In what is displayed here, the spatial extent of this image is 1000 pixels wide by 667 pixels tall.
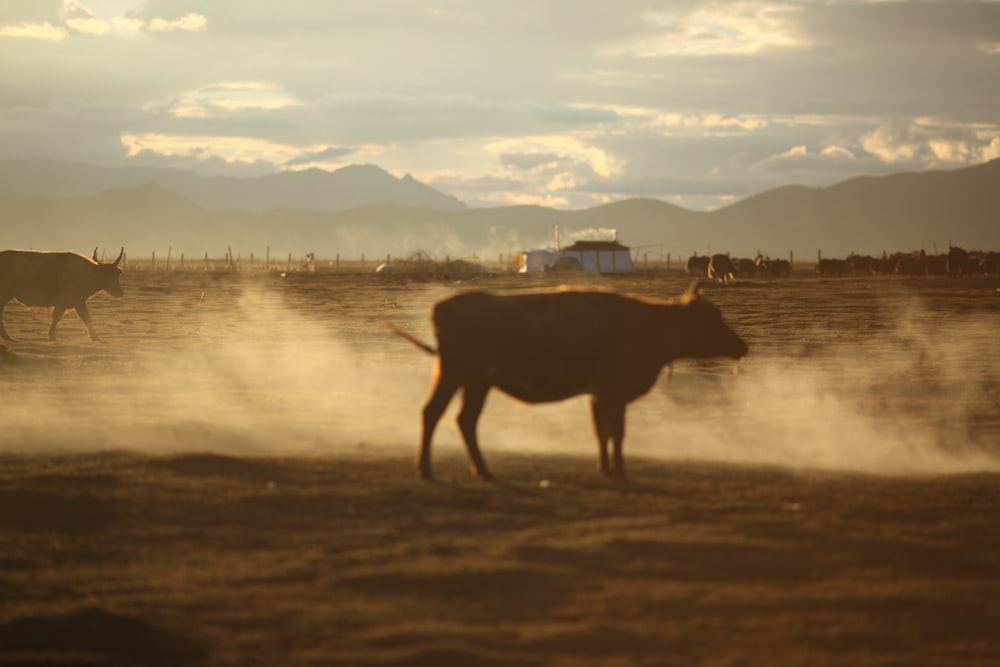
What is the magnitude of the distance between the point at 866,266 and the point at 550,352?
7365 cm

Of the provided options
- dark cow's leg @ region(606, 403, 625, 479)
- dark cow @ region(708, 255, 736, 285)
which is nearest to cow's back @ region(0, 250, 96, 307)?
dark cow's leg @ region(606, 403, 625, 479)

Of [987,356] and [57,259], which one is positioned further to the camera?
[57,259]

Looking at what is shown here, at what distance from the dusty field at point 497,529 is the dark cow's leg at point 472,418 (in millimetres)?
288

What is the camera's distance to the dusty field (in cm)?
749

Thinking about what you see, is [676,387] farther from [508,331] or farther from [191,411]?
[508,331]

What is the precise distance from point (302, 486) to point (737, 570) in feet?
15.1

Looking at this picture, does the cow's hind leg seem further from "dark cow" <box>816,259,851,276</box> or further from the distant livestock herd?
"dark cow" <box>816,259,851,276</box>

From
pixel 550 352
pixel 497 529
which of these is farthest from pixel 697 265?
pixel 497 529

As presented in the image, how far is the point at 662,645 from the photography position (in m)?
7.30

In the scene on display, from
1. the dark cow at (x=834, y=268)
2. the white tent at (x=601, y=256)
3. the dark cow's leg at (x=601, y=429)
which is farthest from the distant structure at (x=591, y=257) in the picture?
the dark cow's leg at (x=601, y=429)

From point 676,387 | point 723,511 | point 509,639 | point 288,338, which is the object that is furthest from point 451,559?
point 288,338

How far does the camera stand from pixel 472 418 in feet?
39.1

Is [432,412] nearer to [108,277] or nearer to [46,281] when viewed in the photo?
[46,281]

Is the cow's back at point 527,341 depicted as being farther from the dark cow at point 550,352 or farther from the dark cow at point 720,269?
the dark cow at point 720,269
